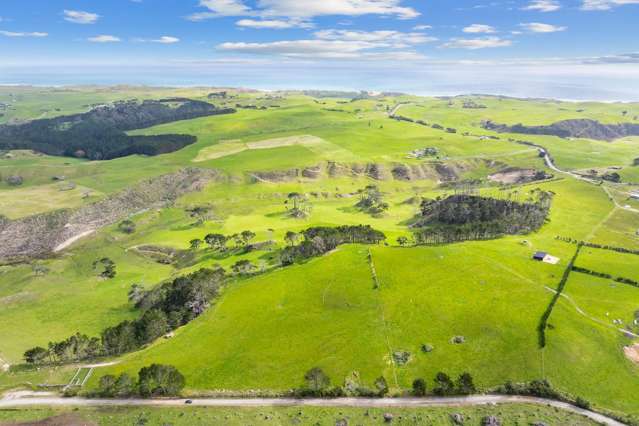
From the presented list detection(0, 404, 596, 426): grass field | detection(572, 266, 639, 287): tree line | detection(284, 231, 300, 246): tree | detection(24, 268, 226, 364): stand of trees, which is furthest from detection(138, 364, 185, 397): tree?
detection(572, 266, 639, 287): tree line

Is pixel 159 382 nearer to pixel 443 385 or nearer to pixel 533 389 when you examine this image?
pixel 443 385

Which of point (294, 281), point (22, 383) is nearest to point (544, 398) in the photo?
point (294, 281)

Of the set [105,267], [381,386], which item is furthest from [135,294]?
[381,386]

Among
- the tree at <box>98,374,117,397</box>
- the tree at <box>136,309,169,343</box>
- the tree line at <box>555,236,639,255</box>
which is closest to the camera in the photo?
the tree at <box>98,374,117,397</box>

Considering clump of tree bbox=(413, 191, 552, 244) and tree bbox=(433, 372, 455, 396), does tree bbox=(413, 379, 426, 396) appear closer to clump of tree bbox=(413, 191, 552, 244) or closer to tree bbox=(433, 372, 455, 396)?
tree bbox=(433, 372, 455, 396)

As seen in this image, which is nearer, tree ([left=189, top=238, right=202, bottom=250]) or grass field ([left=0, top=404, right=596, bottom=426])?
grass field ([left=0, top=404, right=596, bottom=426])

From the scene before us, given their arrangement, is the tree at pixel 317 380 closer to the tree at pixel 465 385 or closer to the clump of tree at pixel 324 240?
the tree at pixel 465 385
